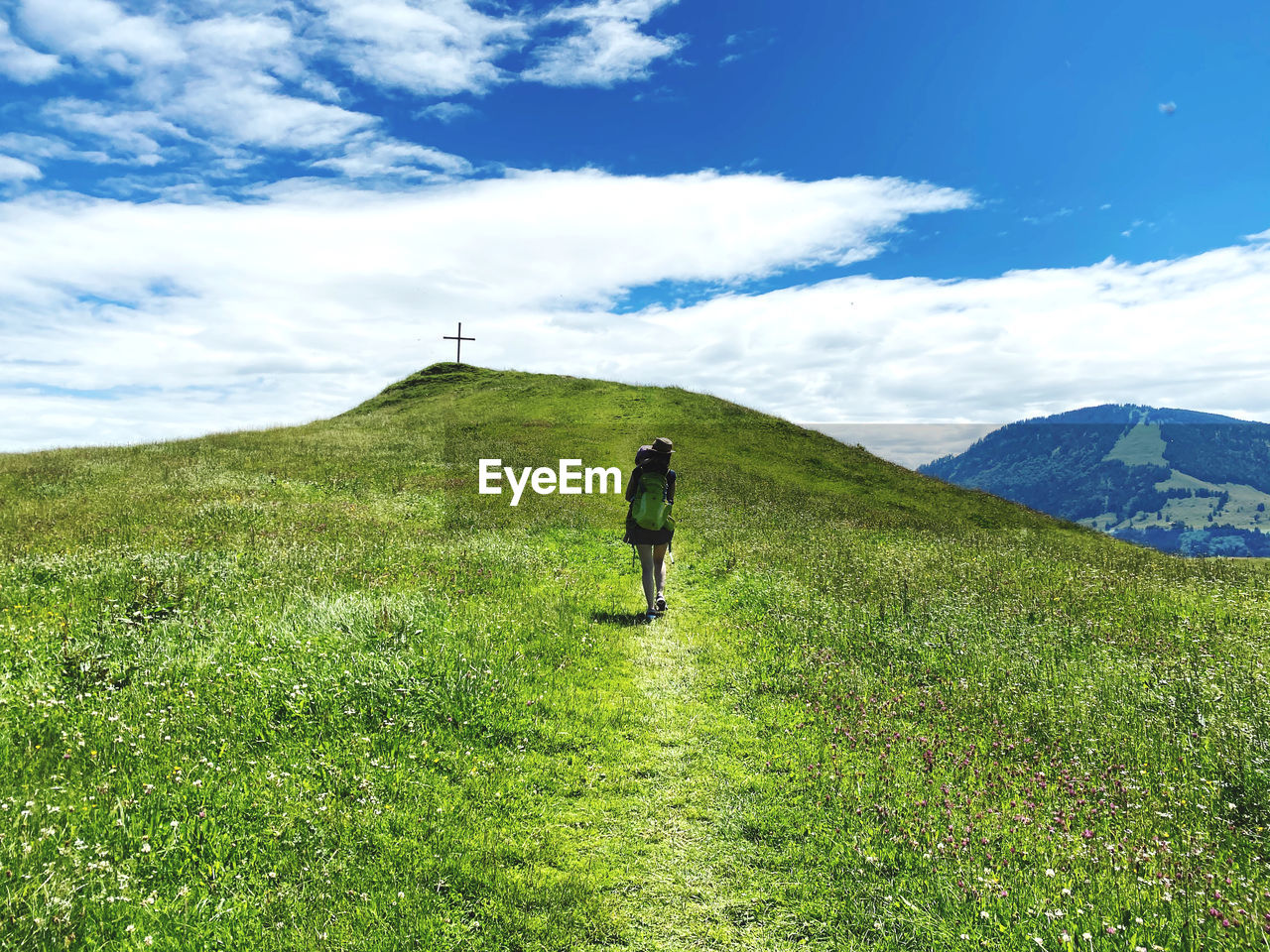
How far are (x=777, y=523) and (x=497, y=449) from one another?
67.6 feet

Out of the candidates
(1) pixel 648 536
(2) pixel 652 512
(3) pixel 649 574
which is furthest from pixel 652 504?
(3) pixel 649 574

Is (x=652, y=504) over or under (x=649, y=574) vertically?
over

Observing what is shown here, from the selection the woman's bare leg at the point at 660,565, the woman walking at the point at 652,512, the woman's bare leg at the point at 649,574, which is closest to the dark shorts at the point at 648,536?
the woman walking at the point at 652,512

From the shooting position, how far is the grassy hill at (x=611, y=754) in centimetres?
478

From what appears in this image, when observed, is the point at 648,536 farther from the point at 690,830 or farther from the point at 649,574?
the point at 690,830

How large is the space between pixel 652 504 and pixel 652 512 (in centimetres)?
16

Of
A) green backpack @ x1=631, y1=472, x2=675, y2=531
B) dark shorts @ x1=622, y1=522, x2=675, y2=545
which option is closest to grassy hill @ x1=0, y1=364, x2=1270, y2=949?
dark shorts @ x1=622, y1=522, x2=675, y2=545

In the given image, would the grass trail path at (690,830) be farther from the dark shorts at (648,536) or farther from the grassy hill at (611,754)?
the dark shorts at (648,536)

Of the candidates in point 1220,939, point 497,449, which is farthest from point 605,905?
point 497,449

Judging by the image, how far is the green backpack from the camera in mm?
13094

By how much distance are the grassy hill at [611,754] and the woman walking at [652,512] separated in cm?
99

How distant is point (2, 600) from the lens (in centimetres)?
1030

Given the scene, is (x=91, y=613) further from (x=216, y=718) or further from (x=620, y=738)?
(x=620, y=738)

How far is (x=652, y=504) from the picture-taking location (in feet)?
43.2
